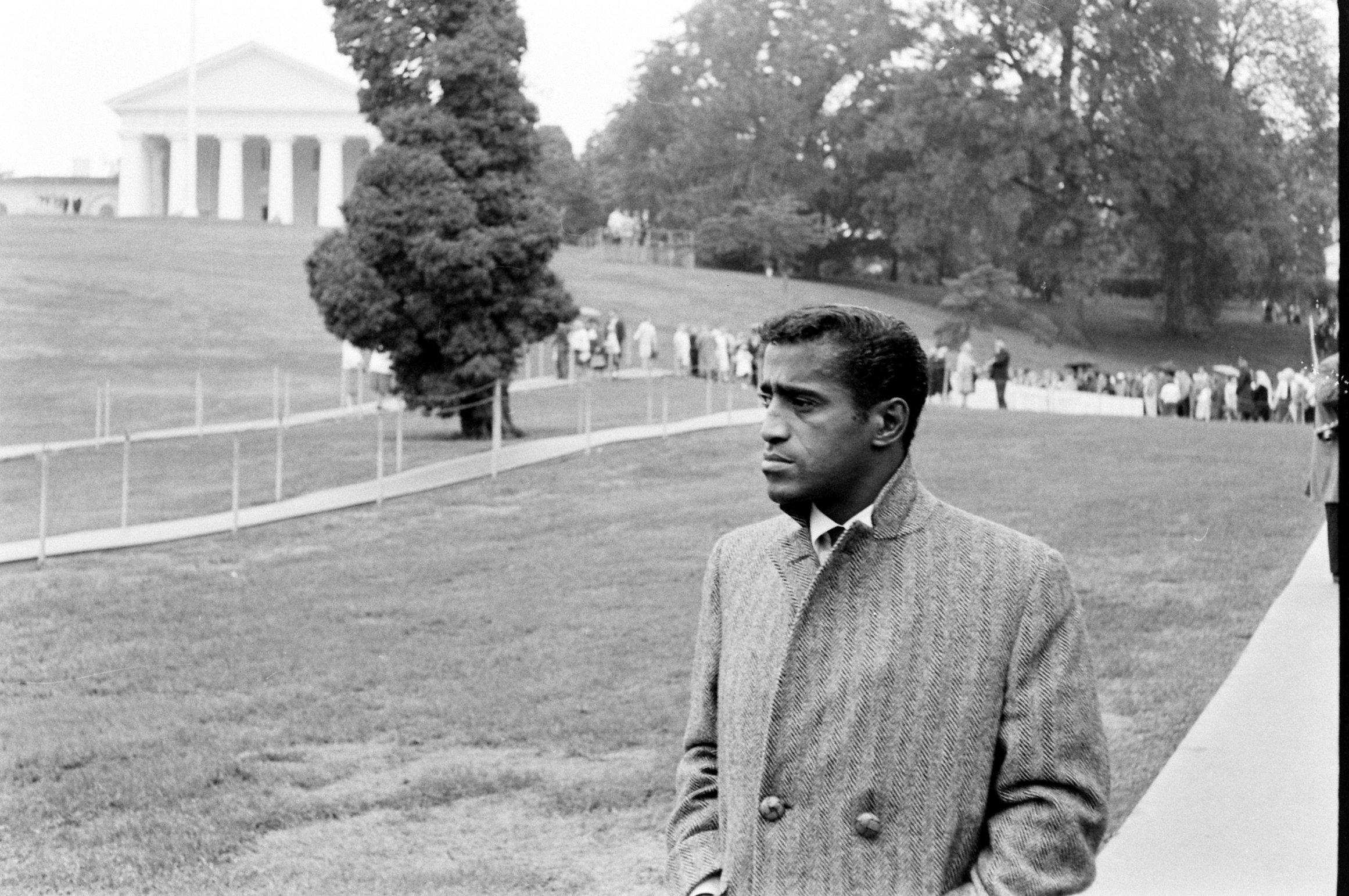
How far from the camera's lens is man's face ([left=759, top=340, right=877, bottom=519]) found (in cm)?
234

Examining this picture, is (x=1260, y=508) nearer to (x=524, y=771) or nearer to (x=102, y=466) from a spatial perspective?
(x=524, y=771)

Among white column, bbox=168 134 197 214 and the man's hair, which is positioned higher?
white column, bbox=168 134 197 214

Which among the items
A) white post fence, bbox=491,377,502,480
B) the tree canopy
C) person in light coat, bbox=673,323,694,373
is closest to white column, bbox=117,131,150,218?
white post fence, bbox=491,377,502,480

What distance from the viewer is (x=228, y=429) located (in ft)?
58.8

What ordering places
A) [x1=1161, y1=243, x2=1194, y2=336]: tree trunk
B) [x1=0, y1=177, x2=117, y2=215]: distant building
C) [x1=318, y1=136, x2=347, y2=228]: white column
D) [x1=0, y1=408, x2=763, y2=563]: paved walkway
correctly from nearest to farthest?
[x1=1161, y1=243, x2=1194, y2=336]: tree trunk
[x1=0, y1=408, x2=763, y2=563]: paved walkway
[x1=0, y1=177, x2=117, y2=215]: distant building
[x1=318, y1=136, x2=347, y2=228]: white column

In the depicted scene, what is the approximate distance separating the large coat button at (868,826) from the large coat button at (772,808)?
0.10 meters

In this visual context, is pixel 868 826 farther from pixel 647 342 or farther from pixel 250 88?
pixel 647 342

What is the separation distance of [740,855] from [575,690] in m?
4.95

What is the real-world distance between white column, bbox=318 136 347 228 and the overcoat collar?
1413 centimetres

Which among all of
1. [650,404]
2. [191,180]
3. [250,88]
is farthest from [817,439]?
[191,180]

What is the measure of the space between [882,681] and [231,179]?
21457 mm

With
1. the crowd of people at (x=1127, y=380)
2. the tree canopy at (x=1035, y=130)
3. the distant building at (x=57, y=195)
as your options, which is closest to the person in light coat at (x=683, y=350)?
the crowd of people at (x=1127, y=380)

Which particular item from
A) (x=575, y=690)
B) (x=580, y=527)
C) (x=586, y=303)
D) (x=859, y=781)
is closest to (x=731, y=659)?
(x=859, y=781)

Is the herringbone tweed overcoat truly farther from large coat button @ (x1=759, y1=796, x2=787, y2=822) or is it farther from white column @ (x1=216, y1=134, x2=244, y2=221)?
white column @ (x1=216, y1=134, x2=244, y2=221)
